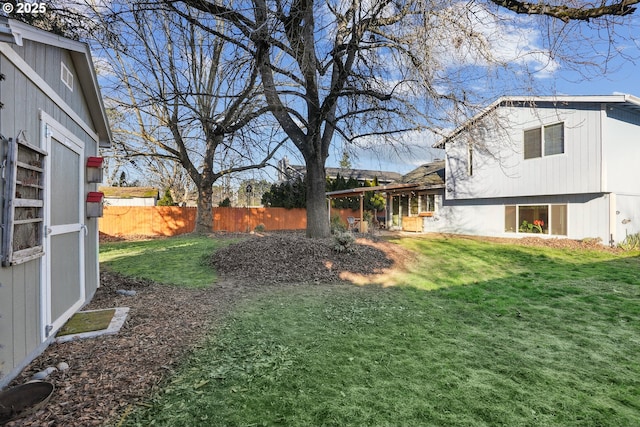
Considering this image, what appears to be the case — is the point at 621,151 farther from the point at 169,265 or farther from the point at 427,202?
the point at 169,265

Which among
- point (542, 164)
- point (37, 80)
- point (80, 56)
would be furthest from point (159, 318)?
point (542, 164)

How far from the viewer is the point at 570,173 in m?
11.7

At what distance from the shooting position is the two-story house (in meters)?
10.9

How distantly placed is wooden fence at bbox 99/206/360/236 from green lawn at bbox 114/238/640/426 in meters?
15.0

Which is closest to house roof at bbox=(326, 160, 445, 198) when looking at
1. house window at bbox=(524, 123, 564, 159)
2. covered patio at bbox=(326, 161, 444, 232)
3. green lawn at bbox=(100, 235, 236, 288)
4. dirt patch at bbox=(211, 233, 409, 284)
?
covered patio at bbox=(326, 161, 444, 232)

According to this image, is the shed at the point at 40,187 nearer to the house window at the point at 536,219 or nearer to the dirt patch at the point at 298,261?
the dirt patch at the point at 298,261

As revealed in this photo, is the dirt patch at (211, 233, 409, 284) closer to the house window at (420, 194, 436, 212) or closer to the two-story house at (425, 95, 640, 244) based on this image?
the two-story house at (425, 95, 640, 244)

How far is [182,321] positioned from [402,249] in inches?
268

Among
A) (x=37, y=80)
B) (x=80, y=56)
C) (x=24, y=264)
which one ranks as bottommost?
(x=24, y=264)

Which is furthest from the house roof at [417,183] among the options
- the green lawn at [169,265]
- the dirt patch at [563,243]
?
the green lawn at [169,265]

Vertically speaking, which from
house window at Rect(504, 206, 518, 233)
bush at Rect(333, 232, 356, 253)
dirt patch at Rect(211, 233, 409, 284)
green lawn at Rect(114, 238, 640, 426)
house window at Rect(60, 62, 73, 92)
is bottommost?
green lawn at Rect(114, 238, 640, 426)

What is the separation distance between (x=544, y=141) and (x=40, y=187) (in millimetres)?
14595

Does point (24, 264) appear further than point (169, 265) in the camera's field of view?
No

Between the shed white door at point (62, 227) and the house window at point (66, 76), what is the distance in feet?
2.08
